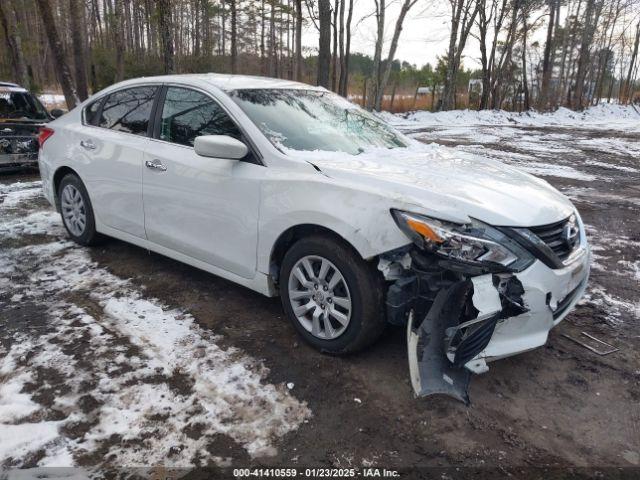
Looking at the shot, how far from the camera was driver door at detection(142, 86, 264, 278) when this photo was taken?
3.42 meters

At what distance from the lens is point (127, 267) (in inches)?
181

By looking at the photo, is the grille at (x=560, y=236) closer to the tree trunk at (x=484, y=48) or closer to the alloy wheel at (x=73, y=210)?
the alloy wheel at (x=73, y=210)

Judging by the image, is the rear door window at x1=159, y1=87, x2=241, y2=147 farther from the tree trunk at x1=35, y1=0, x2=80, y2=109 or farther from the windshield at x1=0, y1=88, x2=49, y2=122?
the tree trunk at x1=35, y1=0, x2=80, y2=109

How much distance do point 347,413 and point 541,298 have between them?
1.23m

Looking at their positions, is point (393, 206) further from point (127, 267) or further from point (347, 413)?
point (127, 267)

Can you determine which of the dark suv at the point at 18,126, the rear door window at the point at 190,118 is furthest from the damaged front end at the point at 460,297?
the dark suv at the point at 18,126

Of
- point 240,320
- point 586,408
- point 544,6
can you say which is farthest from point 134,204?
point 544,6

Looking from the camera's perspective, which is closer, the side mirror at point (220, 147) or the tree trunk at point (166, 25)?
the side mirror at point (220, 147)

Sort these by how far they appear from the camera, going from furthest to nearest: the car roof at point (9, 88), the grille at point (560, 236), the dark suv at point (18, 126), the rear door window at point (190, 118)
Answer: the car roof at point (9, 88) → the dark suv at point (18, 126) → the rear door window at point (190, 118) → the grille at point (560, 236)

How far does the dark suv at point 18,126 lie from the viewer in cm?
834

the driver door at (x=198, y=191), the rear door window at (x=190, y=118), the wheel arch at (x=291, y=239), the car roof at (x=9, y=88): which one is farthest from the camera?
the car roof at (x=9, y=88)

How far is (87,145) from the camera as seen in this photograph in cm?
466

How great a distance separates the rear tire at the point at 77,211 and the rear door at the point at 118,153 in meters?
0.18

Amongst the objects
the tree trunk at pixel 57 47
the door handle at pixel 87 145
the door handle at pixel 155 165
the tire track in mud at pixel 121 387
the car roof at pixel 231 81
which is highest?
the tree trunk at pixel 57 47
